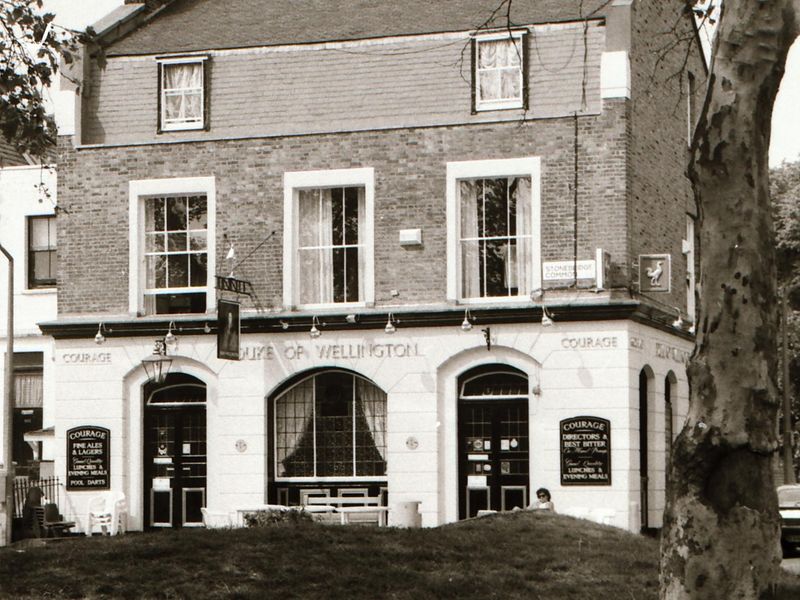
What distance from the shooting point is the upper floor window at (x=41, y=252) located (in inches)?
1560

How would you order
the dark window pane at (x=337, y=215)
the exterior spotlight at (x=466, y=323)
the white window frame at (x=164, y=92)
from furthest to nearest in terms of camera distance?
1. the white window frame at (x=164, y=92)
2. the dark window pane at (x=337, y=215)
3. the exterior spotlight at (x=466, y=323)

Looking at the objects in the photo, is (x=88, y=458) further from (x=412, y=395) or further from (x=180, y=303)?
(x=412, y=395)

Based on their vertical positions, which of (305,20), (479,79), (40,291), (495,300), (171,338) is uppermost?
(305,20)

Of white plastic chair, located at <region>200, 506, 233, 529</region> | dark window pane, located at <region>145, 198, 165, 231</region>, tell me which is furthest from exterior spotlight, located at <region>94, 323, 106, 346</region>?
white plastic chair, located at <region>200, 506, 233, 529</region>

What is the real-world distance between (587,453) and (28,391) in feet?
53.0

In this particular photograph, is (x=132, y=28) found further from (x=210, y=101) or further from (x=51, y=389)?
(x=51, y=389)

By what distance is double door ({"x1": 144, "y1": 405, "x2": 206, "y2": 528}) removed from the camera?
3281 centimetres

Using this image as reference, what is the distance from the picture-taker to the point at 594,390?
30500 millimetres

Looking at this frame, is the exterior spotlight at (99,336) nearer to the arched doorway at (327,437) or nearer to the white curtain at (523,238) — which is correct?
the arched doorway at (327,437)

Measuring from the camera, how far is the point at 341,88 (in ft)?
108

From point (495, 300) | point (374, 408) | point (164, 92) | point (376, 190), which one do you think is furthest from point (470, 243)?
point (164, 92)

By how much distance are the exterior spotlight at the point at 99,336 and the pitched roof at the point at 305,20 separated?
566 cm

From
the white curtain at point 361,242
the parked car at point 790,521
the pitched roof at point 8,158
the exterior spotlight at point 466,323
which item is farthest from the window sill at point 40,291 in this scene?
the parked car at point 790,521

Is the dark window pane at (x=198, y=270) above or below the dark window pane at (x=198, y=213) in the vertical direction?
below
